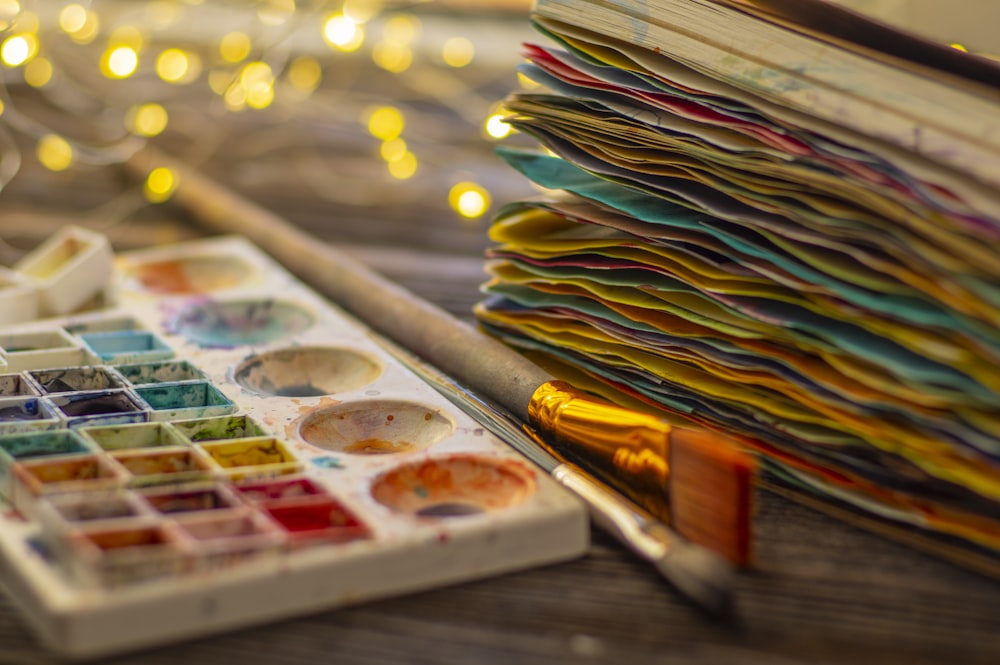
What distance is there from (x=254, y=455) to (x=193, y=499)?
7 cm

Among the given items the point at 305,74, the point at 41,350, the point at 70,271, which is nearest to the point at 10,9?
the point at 70,271

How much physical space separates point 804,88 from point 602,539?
26cm

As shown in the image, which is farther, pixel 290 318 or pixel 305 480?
pixel 290 318

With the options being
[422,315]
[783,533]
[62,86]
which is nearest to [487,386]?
[422,315]

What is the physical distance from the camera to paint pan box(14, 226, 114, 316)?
2.85 feet

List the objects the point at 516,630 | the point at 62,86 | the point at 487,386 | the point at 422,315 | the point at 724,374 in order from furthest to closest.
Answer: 1. the point at 62,86
2. the point at 422,315
3. the point at 487,386
4. the point at 724,374
5. the point at 516,630

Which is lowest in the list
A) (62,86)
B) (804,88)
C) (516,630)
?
(516,630)

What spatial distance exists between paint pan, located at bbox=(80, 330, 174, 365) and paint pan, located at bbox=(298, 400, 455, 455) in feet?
0.48

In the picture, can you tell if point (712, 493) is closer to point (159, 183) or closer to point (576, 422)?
point (576, 422)

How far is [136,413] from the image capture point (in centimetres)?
65

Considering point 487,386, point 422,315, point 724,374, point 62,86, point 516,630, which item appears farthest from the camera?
point 62,86

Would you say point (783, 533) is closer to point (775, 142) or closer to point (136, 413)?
point (775, 142)

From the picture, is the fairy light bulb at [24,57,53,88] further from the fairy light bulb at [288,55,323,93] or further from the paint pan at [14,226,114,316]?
the paint pan at [14,226,114,316]

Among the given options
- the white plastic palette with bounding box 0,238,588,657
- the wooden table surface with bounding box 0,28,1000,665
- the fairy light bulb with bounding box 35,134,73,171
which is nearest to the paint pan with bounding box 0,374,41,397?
the white plastic palette with bounding box 0,238,588,657
